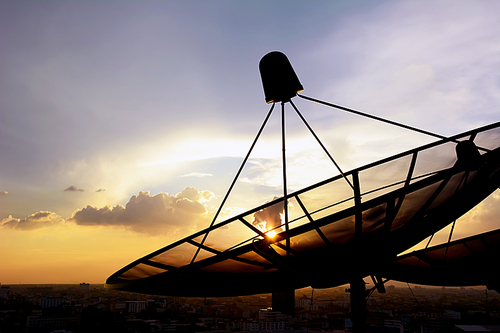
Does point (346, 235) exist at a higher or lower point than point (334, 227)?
A: lower

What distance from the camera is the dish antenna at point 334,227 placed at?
5012mm

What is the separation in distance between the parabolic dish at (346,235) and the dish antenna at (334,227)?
0.05 feet

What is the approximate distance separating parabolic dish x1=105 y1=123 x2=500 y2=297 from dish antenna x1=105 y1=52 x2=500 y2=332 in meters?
0.02

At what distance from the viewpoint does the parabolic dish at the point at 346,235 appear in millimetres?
→ 4949

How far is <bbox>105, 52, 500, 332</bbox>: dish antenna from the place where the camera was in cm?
501

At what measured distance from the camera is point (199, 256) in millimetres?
6652

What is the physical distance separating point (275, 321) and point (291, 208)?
24.6 metres


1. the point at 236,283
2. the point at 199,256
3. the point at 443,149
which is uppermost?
the point at 443,149

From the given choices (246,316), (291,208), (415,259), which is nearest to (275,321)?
(246,316)

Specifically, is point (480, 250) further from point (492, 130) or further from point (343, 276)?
point (343, 276)

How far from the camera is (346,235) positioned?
5.57 m

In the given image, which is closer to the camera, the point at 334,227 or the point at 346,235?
the point at 334,227

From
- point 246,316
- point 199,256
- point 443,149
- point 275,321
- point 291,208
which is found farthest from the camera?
point 246,316

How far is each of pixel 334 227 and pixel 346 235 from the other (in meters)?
0.41
